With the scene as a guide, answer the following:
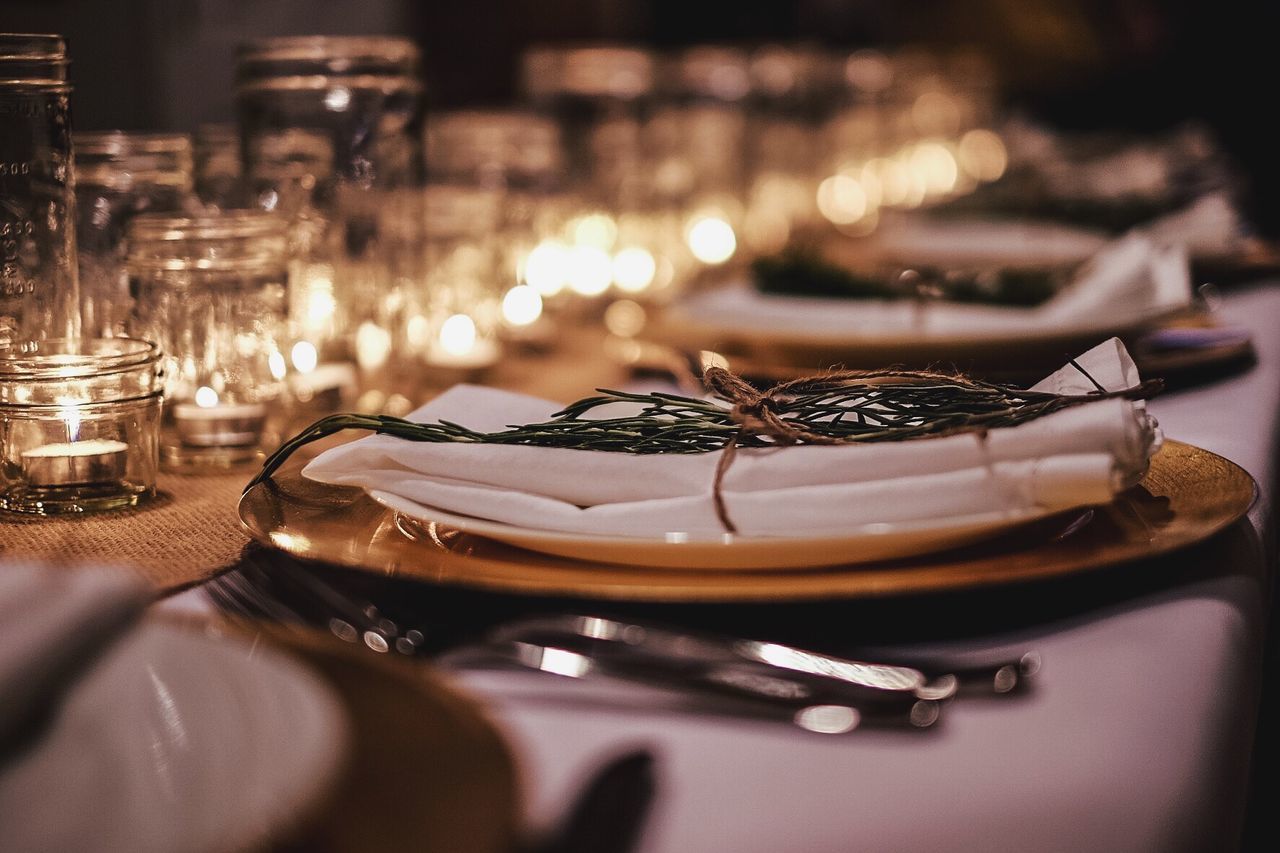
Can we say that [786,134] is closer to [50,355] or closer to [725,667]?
[50,355]

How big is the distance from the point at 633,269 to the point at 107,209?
1.13 metres

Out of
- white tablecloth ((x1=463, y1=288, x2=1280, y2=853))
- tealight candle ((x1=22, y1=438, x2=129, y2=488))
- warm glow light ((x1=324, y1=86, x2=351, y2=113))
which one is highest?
warm glow light ((x1=324, y1=86, x2=351, y2=113))

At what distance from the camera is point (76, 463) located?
0.92 m

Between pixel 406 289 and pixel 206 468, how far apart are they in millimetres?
339

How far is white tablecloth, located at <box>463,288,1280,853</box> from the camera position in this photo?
50cm

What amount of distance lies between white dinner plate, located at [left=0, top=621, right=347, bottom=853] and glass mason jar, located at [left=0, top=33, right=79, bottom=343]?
0.60 m

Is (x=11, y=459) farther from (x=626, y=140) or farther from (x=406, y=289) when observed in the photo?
(x=626, y=140)

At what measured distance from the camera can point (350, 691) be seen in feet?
1.59

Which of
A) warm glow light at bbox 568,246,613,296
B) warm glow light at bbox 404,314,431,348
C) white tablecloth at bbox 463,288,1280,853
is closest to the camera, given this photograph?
white tablecloth at bbox 463,288,1280,853

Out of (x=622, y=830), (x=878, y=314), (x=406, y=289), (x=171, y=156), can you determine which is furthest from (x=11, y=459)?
(x=878, y=314)

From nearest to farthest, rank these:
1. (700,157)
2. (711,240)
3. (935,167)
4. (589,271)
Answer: (589,271), (711,240), (700,157), (935,167)

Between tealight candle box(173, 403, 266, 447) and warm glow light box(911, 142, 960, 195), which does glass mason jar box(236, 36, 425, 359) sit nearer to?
tealight candle box(173, 403, 266, 447)

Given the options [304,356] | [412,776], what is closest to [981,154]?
[304,356]

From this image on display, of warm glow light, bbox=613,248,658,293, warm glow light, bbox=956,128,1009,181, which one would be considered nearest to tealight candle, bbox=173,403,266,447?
warm glow light, bbox=613,248,658,293
